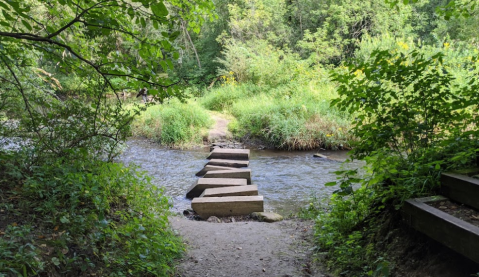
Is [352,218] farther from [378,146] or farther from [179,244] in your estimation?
[179,244]

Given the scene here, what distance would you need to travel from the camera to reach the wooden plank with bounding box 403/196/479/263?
2484mm

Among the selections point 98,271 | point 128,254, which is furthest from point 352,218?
point 98,271

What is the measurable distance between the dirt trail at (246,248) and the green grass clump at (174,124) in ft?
26.3

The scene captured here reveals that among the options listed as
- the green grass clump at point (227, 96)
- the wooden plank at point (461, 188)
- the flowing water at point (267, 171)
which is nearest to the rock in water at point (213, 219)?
the flowing water at point (267, 171)

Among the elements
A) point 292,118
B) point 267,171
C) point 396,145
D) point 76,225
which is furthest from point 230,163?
point 76,225

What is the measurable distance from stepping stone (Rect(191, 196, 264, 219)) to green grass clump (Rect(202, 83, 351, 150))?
224 inches

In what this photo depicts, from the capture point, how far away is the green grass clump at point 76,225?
271 centimetres

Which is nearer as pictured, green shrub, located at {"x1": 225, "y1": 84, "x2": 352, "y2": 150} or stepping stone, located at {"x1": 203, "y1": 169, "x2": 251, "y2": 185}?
stepping stone, located at {"x1": 203, "y1": 169, "x2": 251, "y2": 185}

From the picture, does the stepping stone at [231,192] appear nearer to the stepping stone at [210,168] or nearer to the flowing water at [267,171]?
the flowing water at [267,171]

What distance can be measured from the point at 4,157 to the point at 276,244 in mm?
3470

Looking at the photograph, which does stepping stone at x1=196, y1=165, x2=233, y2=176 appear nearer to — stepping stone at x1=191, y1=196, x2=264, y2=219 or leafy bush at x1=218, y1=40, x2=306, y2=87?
stepping stone at x1=191, y1=196, x2=264, y2=219

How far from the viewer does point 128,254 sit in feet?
10.7

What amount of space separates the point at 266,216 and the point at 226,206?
79 centimetres

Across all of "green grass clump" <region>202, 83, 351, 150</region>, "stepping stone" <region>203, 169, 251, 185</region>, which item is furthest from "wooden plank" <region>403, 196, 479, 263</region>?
"green grass clump" <region>202, 83, 351, 150</region>
